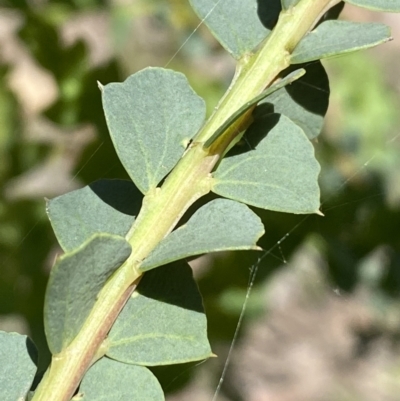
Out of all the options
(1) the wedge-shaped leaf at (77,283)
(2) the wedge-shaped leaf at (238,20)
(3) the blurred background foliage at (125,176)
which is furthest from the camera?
(3) the blurred background foliage at (125,176)

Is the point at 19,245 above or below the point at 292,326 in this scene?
above

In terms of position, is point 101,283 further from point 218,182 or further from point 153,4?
point 153,4

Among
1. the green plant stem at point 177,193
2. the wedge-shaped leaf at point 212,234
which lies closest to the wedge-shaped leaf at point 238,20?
the green plant stem at point 177,193

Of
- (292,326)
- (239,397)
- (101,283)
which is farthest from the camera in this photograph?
(292,326)

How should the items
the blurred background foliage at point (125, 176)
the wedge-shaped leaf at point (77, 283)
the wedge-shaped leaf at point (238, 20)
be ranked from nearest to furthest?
the wedge-shaped leaf at point (77, 283)
the wedge-shaped leaf at point (238, 20)
the blurred background foliage at point (125, 176)

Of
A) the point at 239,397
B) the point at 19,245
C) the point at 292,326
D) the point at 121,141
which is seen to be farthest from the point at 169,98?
the point at 292,326

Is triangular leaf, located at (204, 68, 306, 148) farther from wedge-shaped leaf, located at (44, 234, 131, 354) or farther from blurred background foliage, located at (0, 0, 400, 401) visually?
blurred background foliage, located at (0, 0, 400, 401)

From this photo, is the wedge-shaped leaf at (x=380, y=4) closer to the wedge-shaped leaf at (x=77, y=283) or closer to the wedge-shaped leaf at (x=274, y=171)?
the wedge-shaped leaf at (x=274, y=171)
